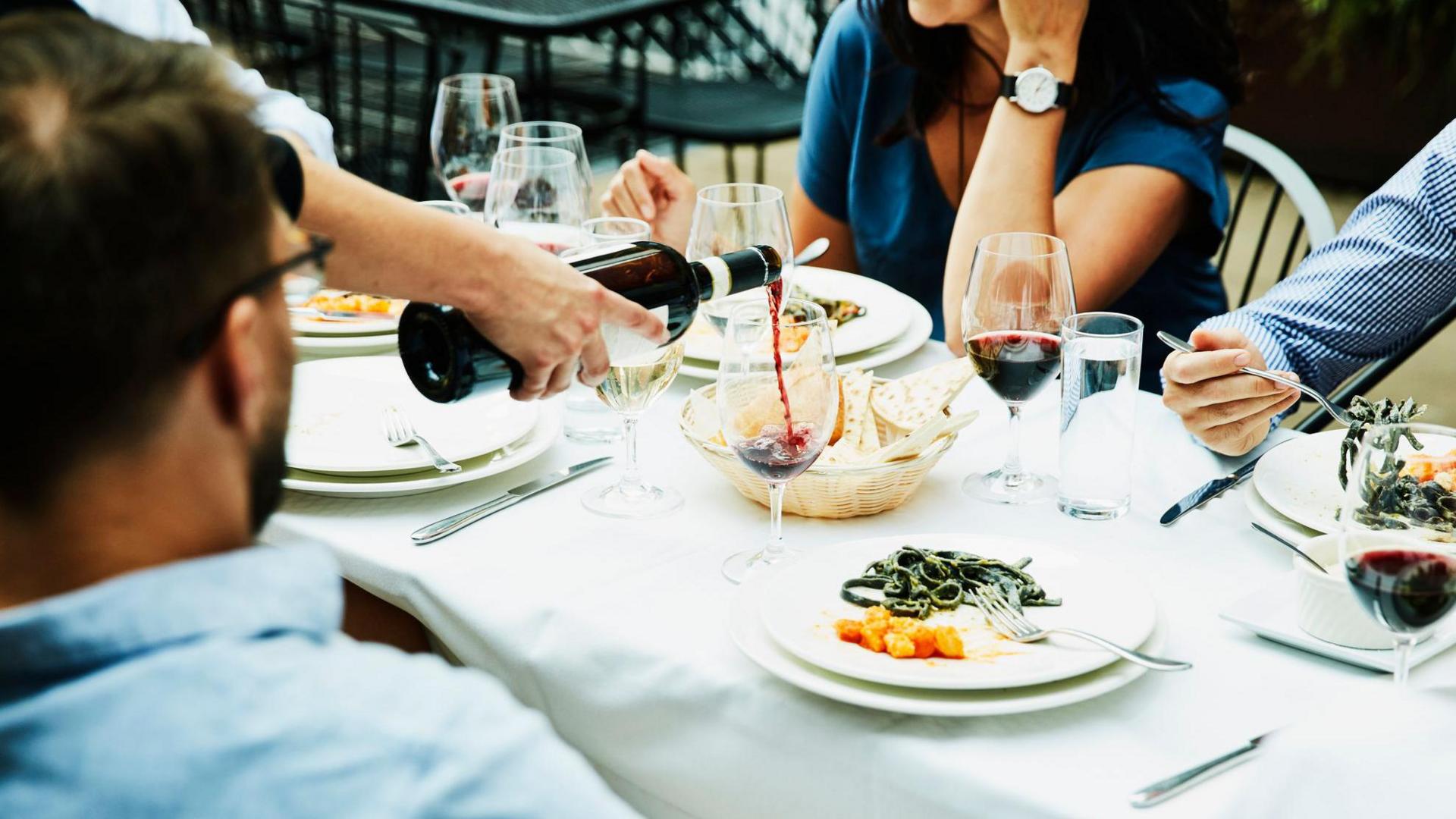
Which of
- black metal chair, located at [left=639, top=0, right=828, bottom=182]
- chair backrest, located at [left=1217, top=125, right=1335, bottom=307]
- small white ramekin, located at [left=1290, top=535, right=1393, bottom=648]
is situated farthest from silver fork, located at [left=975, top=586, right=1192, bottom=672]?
black metal chair, located at [left=639, top=0, right=828, bottom=182]

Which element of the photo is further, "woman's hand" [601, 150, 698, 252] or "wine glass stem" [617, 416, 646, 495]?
"woman's hand" [601, 150, 698, 252]

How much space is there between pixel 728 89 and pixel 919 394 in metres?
3.40

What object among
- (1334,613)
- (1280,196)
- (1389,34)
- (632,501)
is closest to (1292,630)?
(1334,613)

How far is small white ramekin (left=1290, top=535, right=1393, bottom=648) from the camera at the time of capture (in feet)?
3.34

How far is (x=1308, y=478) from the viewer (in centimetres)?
131

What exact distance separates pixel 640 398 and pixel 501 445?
160 millimetres

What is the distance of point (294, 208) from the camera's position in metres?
1.14

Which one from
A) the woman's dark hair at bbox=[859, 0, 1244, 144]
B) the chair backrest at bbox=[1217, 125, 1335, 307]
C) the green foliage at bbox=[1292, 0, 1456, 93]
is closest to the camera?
the woman's dark hair at bbox=[859, 0, 1244, 144]

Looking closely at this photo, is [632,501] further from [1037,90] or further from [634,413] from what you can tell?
[1037,90]

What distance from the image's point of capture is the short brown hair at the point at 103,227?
1.86ft

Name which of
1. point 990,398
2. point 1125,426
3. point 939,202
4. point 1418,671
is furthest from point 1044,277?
point 939,202

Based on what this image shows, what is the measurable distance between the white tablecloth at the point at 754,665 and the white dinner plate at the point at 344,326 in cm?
41

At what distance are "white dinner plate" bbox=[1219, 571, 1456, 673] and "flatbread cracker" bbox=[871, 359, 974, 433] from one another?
354 mm

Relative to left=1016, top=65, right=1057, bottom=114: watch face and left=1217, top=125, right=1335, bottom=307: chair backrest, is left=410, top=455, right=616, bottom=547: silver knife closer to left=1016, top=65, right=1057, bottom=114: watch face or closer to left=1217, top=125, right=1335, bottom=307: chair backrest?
left=1016, top=65, right=1057, bottom=114: watch face
